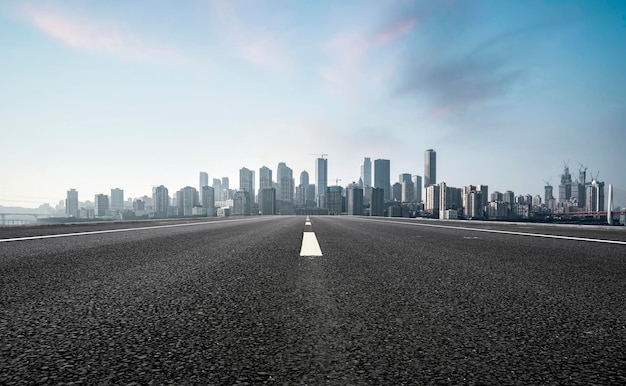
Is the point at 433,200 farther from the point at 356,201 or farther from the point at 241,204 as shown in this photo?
the point at 241,204

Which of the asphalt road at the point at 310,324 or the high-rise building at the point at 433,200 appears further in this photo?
the high-rise building at the point at 433,200

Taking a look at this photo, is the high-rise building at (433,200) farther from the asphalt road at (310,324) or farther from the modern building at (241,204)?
the asphalt road at (310,324)

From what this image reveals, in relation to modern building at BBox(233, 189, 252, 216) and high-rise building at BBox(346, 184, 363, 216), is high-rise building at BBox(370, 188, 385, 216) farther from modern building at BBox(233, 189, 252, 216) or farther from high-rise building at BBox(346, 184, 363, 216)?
modern building at BBox(233, 189, 252, 216)

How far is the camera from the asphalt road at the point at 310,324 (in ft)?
4.91

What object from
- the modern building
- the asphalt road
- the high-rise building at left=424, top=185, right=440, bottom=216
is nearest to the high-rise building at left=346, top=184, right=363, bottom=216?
the high-rise building at left=424, top=185, right=440, bottom=216

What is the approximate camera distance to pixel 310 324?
7.02ft

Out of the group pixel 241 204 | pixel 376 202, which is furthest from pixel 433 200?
pixel 241 204

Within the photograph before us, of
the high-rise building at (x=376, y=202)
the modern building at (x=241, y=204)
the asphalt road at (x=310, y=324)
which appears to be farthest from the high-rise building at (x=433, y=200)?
the asphalt road at (x=310, y=324)

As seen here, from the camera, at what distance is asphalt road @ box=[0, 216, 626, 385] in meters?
1.50

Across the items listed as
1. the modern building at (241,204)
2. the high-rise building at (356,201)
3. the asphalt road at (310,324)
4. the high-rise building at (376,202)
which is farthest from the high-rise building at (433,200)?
the asphalt road at (310,324)

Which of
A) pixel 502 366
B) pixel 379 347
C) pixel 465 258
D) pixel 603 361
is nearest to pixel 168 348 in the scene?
pixel 379 347

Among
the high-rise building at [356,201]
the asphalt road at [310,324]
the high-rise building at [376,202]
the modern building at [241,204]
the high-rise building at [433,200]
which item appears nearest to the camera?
the asphalt road at [310,324]

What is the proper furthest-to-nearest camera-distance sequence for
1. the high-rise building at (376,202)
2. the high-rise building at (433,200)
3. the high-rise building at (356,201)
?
the high-rise building at (356,201), the high-rise building at (376,202), the high-rise building at (433,200)

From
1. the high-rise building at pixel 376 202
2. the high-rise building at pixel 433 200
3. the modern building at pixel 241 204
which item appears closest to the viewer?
the high-rise building at pixel 433 200
